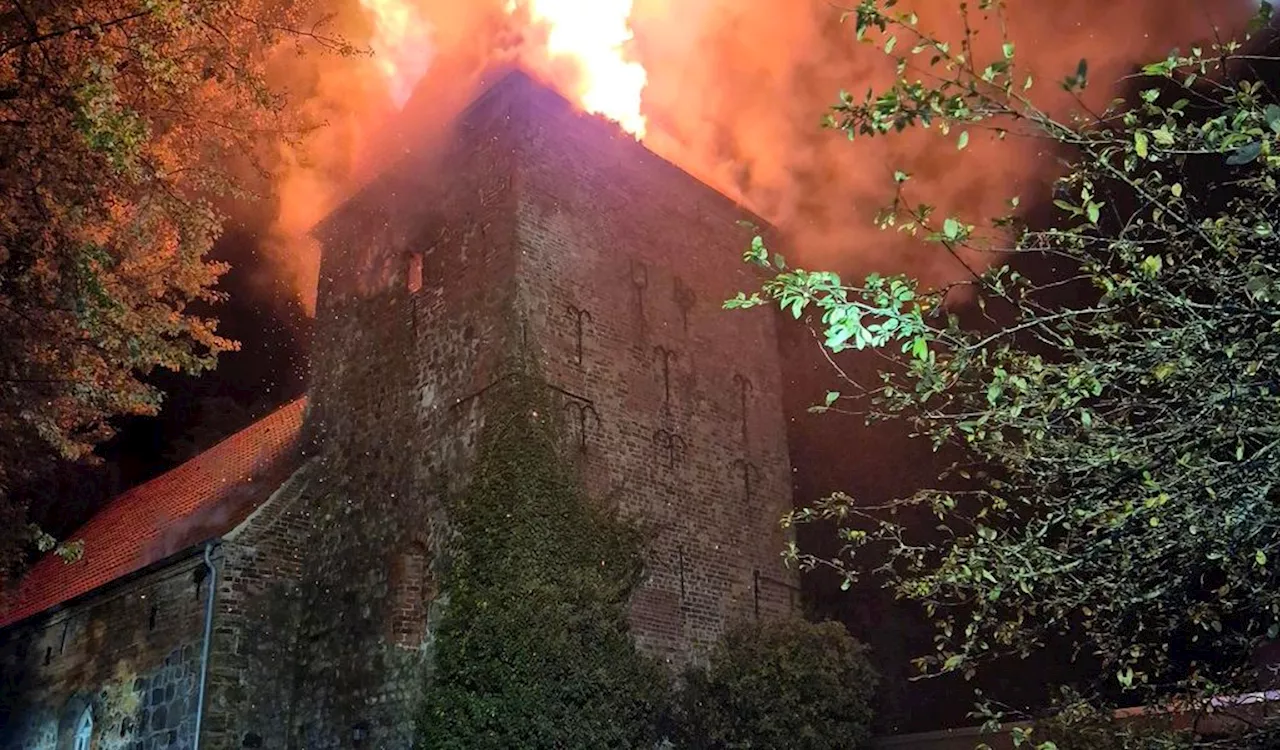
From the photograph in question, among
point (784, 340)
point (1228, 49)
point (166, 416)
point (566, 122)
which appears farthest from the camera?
point (166, 416)

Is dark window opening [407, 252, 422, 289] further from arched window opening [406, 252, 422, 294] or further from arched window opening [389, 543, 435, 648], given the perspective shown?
arched window opening [389, 543, 435, 648]

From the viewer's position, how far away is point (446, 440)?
40.1 feet

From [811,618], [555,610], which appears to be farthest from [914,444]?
[555,610]

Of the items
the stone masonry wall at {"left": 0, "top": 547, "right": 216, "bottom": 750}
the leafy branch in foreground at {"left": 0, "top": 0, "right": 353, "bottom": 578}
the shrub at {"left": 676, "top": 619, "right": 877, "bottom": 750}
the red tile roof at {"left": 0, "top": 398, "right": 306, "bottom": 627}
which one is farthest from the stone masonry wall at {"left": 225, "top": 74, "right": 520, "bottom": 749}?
the shrub at {"left": 676, "top": 619, "right": 877, "bottom": 750}

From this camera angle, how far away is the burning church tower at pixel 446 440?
1209cm

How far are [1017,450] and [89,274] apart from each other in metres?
7.83

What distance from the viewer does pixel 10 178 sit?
8508 millimetres

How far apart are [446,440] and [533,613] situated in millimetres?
3074

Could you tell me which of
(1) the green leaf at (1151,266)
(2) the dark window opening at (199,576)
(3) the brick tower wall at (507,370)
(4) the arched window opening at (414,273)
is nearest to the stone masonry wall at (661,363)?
(3) the brick tower wall at (507,370)

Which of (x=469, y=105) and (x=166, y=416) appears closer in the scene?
(x=469, y=105)

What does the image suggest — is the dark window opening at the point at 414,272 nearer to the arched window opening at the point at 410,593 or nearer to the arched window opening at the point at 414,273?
the arched window opening at the point at 414,273

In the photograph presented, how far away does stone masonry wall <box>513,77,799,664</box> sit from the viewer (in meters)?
12.3

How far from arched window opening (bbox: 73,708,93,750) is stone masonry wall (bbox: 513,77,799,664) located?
Answer: 9.35 m

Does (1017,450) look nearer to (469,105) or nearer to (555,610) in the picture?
(555,610)
